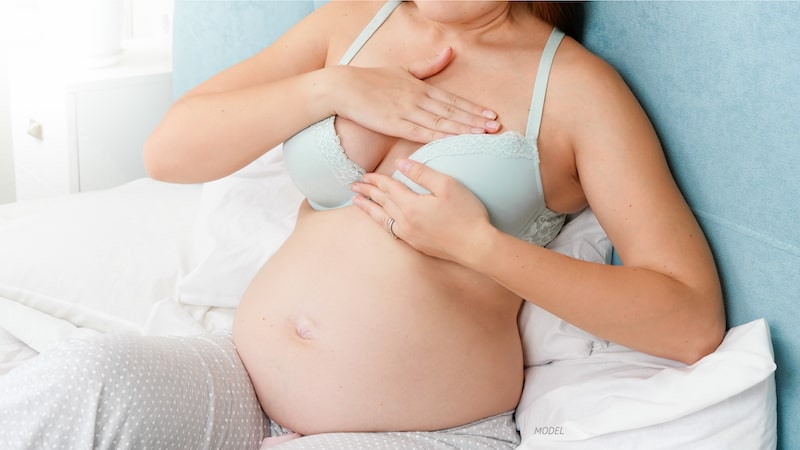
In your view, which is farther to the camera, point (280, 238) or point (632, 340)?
point (280, 238)

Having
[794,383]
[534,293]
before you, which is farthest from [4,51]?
[794,383]

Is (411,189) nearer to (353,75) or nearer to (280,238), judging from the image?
(353,75)

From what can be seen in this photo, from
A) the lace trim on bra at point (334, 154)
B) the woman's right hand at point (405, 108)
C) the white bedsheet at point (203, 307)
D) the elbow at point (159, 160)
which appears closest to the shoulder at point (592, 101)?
the woman's right hand at point (405, 108)

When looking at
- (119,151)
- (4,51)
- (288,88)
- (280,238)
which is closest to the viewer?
(288,88)

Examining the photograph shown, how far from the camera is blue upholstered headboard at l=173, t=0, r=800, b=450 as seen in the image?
1.11 m

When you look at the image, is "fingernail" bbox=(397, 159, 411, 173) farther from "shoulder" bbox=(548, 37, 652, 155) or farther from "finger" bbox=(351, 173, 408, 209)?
"shoulder" bbox=(548, 37, 652, 155)

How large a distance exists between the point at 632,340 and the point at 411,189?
0.37 metres

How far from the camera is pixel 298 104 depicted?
139 cm

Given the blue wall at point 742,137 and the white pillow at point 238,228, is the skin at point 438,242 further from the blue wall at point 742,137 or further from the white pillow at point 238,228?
the white pillow at point 238,228

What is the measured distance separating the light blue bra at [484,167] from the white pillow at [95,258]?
0.43 metres

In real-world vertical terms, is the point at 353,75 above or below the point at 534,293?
above

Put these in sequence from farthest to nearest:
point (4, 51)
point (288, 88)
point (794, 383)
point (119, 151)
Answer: point (4, 51) < point (119, 151) < point (288, 88) < point (794, 383)

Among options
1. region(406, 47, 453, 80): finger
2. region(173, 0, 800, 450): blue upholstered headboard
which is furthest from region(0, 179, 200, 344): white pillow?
region(173, 0, 800, 450): blue upholstered headboard

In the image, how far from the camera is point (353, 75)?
1.38 metres
